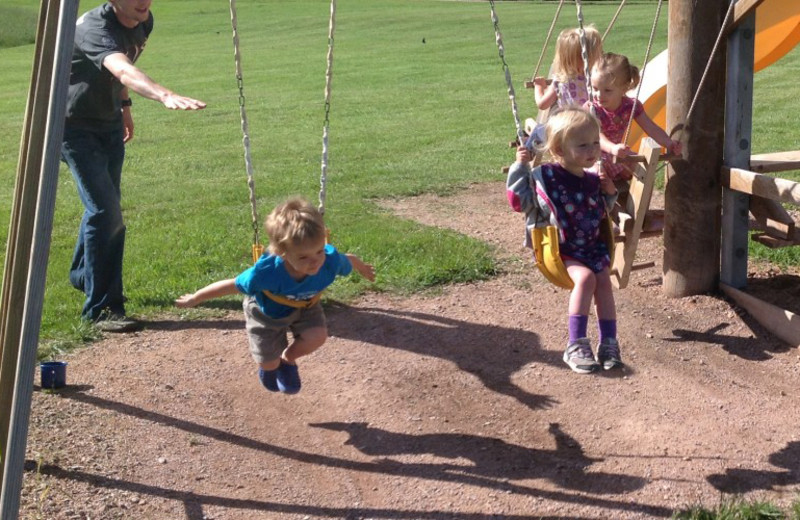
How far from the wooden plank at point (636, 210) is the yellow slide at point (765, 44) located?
5.71ft

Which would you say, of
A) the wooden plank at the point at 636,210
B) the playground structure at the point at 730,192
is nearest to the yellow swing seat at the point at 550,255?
the wooden plank at the point at 636,210

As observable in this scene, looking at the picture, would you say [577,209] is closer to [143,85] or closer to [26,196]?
[143,85]

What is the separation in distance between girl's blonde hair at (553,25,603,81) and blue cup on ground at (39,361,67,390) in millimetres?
3464

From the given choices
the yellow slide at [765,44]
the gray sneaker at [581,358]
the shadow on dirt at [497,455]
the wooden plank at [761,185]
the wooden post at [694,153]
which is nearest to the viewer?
the shadow on dirt at [497,455]

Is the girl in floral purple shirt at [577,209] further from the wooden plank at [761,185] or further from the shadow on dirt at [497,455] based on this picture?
the wooden plank at [761,185]

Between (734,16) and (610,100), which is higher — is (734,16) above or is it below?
above

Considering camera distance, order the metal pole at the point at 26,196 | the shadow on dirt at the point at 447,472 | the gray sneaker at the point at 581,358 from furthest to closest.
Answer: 1. the gray sneaker at the point at 581,358
2. the shadow on dirt at the point at 447,472
3. the metal pole at the point at 26,196

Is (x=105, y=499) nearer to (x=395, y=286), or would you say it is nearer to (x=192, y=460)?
(x=192, y=460)

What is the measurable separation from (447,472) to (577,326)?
36.8 inches

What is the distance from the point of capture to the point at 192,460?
199 inches

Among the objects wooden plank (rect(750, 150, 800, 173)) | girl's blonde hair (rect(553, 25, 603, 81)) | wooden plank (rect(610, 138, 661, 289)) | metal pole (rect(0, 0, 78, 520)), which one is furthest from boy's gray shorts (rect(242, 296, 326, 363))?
wooden plank (rect(750, 150, 800, 173))

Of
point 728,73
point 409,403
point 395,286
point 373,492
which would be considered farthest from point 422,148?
point 373,492

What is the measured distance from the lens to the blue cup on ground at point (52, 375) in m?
5.75

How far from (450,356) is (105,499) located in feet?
7.08
